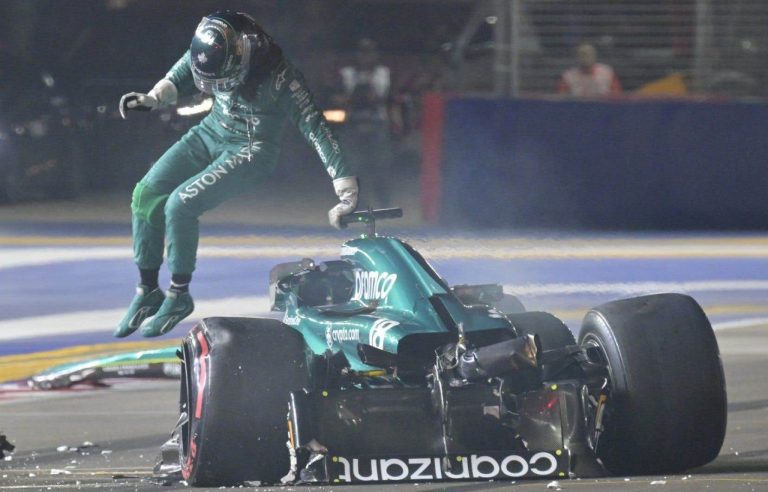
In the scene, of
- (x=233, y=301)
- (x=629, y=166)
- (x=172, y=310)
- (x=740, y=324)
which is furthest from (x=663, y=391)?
(x=629, y=166)

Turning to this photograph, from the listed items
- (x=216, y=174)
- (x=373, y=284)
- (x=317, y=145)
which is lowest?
(x=373, y=284)

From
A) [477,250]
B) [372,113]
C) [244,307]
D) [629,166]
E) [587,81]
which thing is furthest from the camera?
[372,113]

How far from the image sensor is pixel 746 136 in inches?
590

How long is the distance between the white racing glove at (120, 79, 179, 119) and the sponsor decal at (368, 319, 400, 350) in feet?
6.71

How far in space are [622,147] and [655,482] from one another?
32.1 ft

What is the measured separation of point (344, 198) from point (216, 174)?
675 mm

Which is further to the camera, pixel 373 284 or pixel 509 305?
pixel 509 305

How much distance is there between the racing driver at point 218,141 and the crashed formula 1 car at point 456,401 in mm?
1380

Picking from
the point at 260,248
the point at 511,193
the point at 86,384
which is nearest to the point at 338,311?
the point at 86,384

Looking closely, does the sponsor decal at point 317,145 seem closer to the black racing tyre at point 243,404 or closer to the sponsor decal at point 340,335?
the sponsor decal at point 340,335

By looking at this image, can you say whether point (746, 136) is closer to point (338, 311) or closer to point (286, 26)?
point (286, 26)

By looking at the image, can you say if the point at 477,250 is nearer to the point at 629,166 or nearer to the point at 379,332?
the point at 629,166

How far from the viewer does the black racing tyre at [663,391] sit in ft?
17.9

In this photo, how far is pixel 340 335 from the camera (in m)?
5.96
